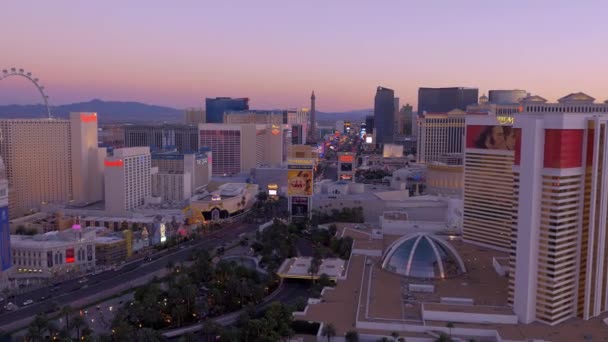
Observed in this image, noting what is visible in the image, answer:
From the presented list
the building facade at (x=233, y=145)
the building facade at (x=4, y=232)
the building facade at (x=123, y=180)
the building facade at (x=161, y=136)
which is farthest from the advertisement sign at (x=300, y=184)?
the building facade at (x=161, y=136)

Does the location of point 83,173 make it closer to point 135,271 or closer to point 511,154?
point 135,271

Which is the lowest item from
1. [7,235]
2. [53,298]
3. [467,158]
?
[53,298]

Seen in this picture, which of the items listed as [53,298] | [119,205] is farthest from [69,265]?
[119,205]

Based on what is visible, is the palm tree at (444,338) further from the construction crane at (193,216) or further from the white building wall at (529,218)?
the construction crane at (193,216)

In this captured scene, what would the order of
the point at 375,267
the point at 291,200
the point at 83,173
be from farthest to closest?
the point at 83,173, the point at 291,200, the point at 375,267

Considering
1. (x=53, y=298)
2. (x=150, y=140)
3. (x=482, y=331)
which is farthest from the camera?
(x=150, y=140)

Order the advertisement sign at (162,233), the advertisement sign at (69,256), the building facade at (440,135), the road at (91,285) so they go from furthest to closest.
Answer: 1. the building facade at (440,135)
2. the advertisement sign at (162,233)
3. the advertisement sign at (69,256)
4. the road at (91,285)

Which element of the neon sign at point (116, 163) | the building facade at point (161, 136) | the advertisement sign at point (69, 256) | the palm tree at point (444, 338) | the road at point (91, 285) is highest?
the building facade at point (161, 136)

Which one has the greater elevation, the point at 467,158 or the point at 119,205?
the point at 467,158
